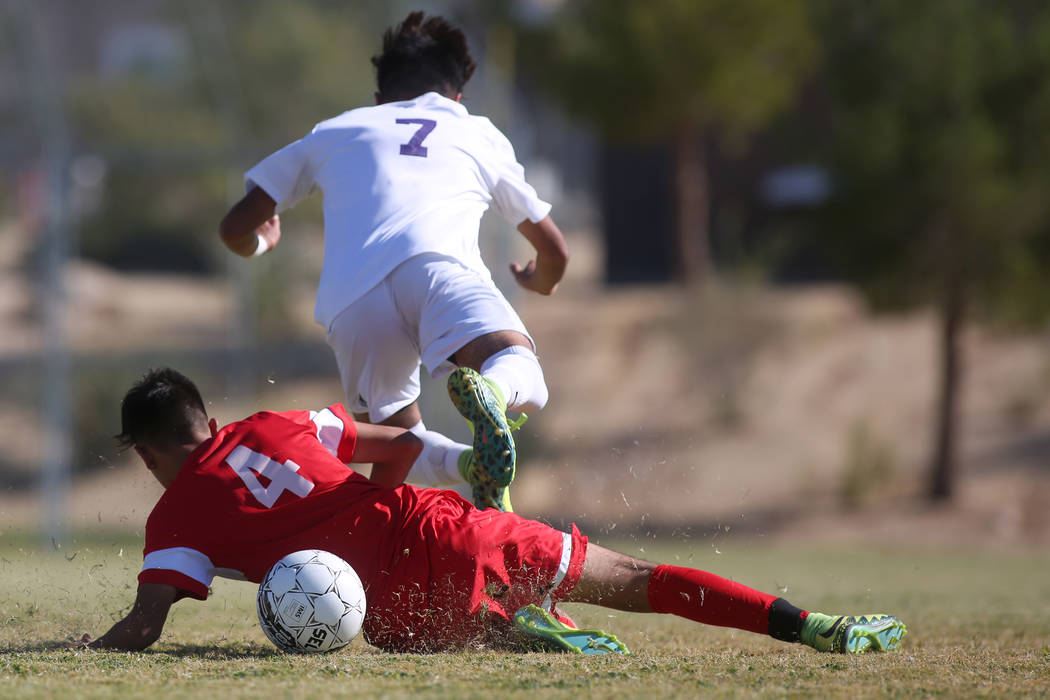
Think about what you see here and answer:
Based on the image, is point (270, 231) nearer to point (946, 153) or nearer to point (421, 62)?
point (421, 62)

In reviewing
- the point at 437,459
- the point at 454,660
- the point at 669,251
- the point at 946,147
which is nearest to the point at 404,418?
the point at 437,459

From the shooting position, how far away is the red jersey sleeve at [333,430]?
3797 mm

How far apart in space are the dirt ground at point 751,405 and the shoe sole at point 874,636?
26.9 feet

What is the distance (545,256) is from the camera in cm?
468

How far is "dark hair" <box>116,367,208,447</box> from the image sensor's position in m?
3.67

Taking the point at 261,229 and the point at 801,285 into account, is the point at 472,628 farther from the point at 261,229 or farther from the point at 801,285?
the point at 801,285

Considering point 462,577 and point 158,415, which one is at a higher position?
point 158,415

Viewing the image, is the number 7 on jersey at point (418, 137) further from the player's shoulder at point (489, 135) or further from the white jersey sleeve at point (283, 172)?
the white jersey sleeve at point (283, 172)

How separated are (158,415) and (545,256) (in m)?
1.63

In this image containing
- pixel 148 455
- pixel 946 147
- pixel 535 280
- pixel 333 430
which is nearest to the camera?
pixel 148 455

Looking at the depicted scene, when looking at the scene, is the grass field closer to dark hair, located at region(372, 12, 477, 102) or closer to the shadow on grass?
the shadow on grass

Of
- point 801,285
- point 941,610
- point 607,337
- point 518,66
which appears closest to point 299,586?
point 941,610

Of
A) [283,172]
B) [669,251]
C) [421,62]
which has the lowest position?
[283,172]

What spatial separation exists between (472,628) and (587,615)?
1312mm
